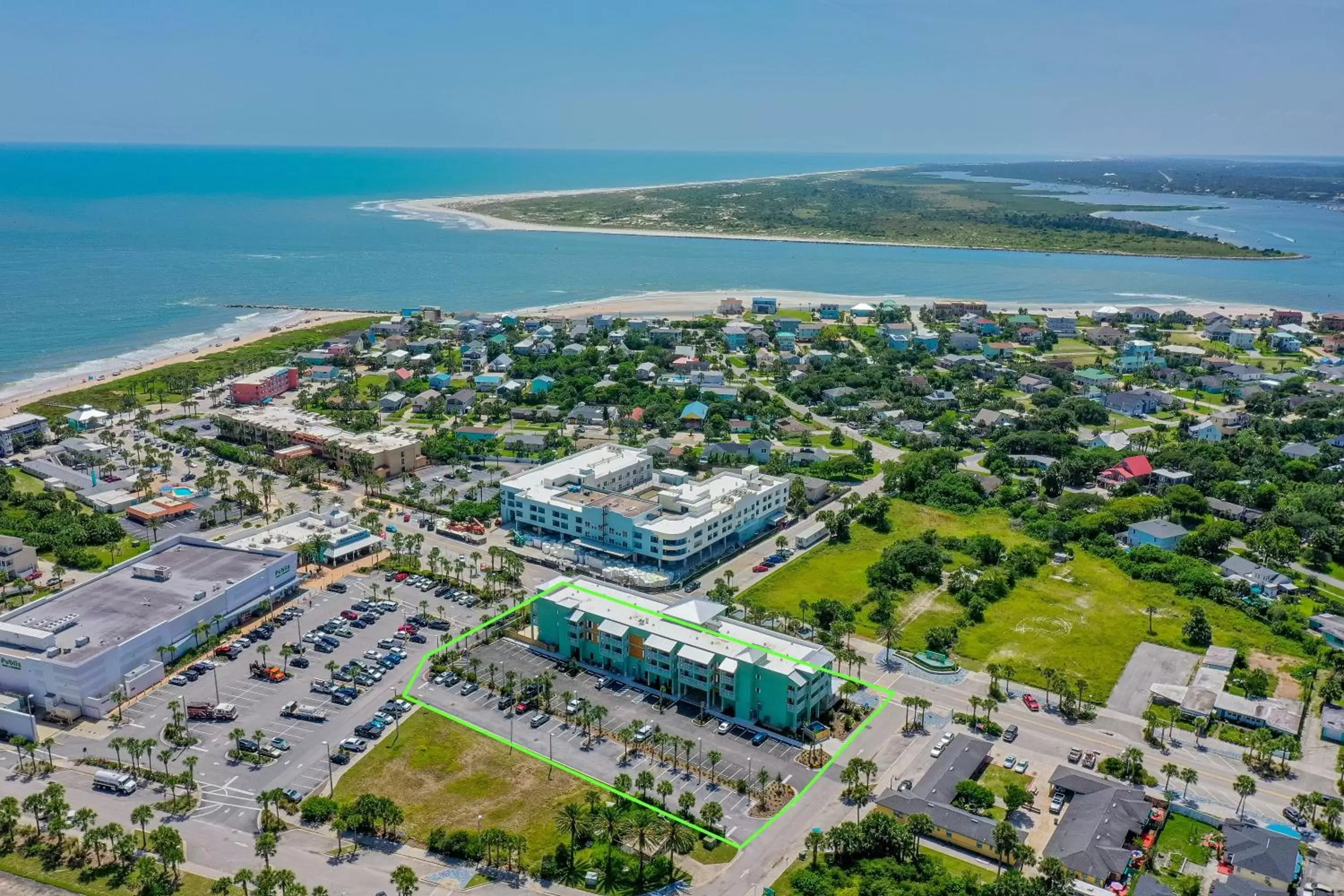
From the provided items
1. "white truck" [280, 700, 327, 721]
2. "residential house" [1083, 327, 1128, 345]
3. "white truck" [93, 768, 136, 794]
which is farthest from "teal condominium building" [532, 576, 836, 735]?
"residential house" [1083, 327, 1128, 345]

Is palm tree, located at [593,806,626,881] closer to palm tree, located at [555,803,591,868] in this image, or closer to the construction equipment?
palm tree, located at [555,803,591,868]

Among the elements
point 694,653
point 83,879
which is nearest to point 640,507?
point 694,653

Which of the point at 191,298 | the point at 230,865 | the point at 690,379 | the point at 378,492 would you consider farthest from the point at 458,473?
the point at 191,298

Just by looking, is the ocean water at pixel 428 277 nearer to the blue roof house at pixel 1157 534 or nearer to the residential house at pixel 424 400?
the residential house at pixel 424 400

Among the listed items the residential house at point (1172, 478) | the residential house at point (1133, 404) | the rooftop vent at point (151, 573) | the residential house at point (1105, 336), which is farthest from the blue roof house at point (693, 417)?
the residential house at point (1105, 336)

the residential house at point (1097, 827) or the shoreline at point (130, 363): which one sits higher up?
the shoreline at point (130, 363)

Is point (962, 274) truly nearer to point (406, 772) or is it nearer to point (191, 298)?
point (191, 298)

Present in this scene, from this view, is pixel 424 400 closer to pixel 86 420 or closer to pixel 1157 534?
pixel 86 420
